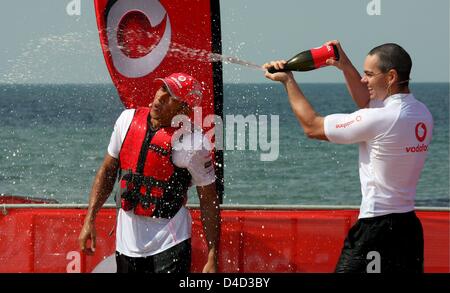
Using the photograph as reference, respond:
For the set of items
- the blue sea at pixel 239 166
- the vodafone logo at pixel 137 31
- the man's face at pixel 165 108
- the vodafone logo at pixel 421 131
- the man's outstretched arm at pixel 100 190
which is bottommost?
the blue sea at pixel 239 166

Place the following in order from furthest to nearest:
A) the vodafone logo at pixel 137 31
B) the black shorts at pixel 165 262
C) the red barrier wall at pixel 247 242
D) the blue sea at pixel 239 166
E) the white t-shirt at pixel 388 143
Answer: the blue sea at pixel 239 166 < the vodafone logo at pixel 137 31 < the red barrier wall at pixel 247 242 < the black shorts at pixel 165 262 < the white t-shirt at pixel 388 143

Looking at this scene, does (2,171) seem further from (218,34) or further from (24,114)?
(24,114)

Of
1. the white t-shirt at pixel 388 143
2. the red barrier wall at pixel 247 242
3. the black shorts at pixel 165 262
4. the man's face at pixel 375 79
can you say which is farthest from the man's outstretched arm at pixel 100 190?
the man's face at pixel 375 79

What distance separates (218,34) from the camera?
742 cm

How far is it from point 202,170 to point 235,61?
2.04 ft

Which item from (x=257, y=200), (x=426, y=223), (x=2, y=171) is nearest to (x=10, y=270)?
(x=426, y=223)

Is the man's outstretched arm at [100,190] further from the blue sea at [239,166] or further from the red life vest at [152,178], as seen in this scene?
the blue sea at [239,166]

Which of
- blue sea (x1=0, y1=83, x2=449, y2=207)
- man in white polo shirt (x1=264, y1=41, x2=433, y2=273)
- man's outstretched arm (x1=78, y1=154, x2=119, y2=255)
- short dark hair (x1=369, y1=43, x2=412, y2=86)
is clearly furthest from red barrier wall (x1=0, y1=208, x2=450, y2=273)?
blue sea (x1=0, y1=83, x2=449, y2=207)

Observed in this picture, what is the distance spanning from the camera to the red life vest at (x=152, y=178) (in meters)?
5.20

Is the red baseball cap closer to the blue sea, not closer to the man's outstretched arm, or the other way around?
the man's outstretched arm

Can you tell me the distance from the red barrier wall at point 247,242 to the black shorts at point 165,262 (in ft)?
3.38

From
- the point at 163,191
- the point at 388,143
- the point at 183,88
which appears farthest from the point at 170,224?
the point at 388,143

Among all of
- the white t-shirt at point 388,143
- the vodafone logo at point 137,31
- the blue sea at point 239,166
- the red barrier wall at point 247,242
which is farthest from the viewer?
the blue sea at point 239,166
